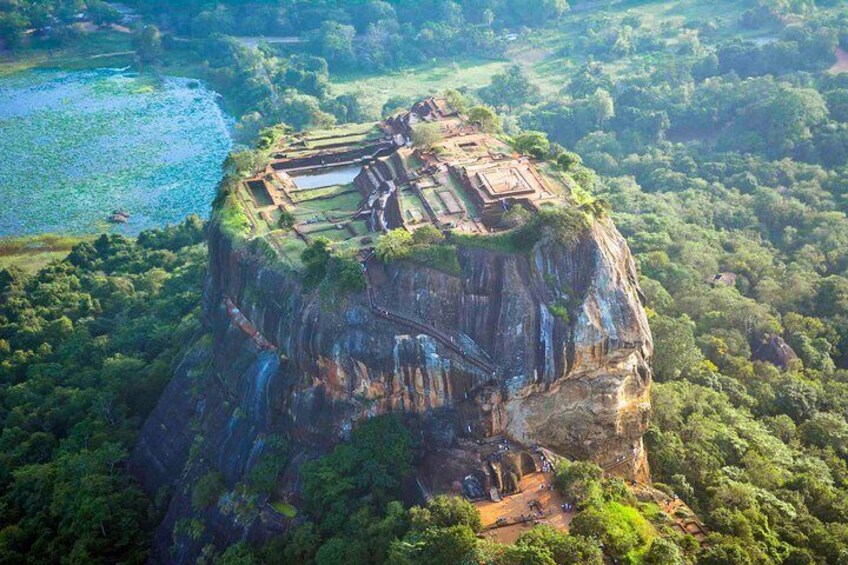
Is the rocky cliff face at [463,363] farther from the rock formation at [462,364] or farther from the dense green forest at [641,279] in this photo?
the dense green forest at [641,279]

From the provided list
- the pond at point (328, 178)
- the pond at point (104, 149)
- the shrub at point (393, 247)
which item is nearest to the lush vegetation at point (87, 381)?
the pond at point (104, 149)

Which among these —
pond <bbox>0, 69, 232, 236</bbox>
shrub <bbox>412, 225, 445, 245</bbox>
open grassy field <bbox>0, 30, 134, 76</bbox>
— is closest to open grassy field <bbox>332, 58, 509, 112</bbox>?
pond <bbox>0, 69, 232, 236</bbox>

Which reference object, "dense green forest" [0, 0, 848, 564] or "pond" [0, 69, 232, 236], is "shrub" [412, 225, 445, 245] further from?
"pond" [0, 69, 232, 236]

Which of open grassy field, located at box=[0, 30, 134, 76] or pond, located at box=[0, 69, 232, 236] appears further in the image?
open grassy field, located at box=[0, 30, 134, 76]

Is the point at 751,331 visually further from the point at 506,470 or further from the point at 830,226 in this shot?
the point at 506,470

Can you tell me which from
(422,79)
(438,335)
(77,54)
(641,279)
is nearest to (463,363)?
(438,335)

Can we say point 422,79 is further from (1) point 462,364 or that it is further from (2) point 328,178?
(1) point 462,364
